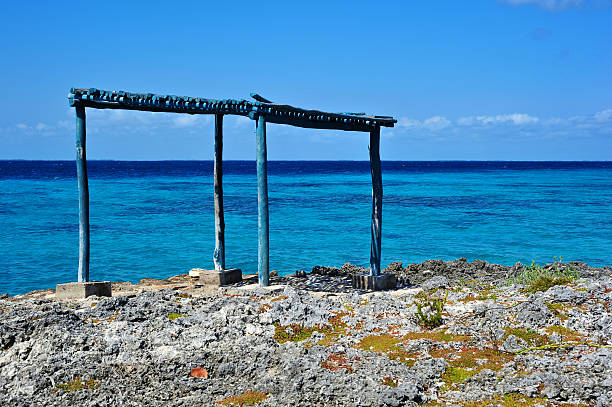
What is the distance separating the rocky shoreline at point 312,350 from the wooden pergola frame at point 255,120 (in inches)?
66.5

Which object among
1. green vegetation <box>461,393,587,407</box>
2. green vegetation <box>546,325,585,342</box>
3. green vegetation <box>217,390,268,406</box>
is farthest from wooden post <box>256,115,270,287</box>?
green vegetation <box>461,393,587,407</box>

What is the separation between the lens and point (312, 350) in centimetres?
695

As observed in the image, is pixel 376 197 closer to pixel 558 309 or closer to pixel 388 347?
pixel 558 309

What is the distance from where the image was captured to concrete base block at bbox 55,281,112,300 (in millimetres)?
9945

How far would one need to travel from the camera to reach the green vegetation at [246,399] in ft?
19.3

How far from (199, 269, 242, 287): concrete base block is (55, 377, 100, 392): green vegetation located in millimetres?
5710

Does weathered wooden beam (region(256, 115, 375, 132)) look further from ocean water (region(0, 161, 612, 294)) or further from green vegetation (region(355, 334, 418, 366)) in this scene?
ocean water (region(0, 161, 612, 294))

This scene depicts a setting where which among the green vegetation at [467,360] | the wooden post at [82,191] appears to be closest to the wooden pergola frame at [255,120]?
the wooden post at [82,191]

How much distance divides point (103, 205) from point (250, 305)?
30128 mm

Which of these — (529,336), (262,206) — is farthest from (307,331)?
(262,206)

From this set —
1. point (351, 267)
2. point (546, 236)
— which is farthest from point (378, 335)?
point (546, 236)

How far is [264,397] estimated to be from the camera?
6.02 metres

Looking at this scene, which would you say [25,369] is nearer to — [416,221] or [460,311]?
[460,311]

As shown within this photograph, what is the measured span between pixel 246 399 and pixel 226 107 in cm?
614
